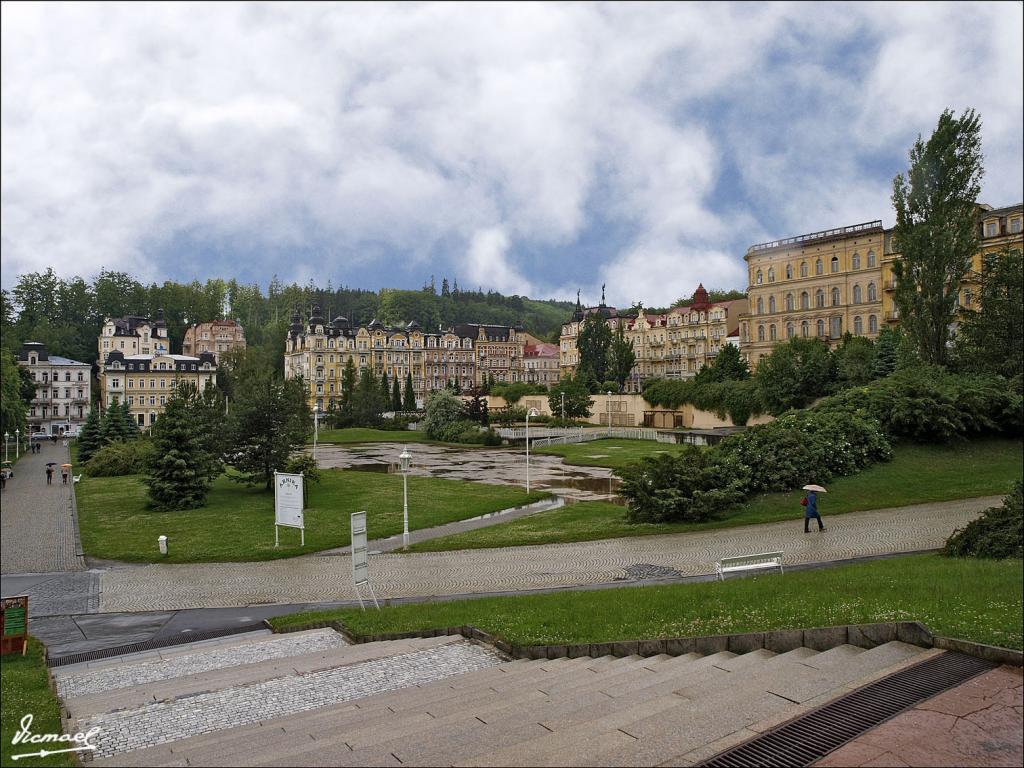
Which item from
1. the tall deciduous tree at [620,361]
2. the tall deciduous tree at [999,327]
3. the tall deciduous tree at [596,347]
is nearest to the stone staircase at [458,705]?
the tall deciduous tree at [999,327]

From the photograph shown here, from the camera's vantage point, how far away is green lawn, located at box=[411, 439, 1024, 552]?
2102 centimetres

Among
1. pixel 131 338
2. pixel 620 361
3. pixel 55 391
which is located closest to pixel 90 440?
pixel 55 391

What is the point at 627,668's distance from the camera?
805 centimetres

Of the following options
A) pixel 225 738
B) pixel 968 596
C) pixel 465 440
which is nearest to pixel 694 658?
pixel 968 596

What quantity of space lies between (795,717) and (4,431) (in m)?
59.2

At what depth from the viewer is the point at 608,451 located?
5012 centimetres

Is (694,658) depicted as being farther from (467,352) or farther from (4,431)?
(467,352)

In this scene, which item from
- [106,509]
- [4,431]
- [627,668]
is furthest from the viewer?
[4,431]

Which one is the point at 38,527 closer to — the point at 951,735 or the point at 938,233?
the point at 951,735

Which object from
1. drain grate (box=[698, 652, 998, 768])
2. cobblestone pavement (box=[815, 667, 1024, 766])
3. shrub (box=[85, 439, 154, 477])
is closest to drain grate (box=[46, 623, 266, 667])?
drain grate (box=[698, 652, 998, 768])

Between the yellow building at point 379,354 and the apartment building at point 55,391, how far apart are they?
26.5 m

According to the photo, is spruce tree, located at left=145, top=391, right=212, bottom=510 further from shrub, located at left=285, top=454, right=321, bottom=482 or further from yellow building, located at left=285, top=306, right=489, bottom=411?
yellow building, located at left=285, top=306, right=489, bottom=411

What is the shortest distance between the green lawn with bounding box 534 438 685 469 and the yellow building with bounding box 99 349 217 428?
193ft

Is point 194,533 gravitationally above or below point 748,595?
below
